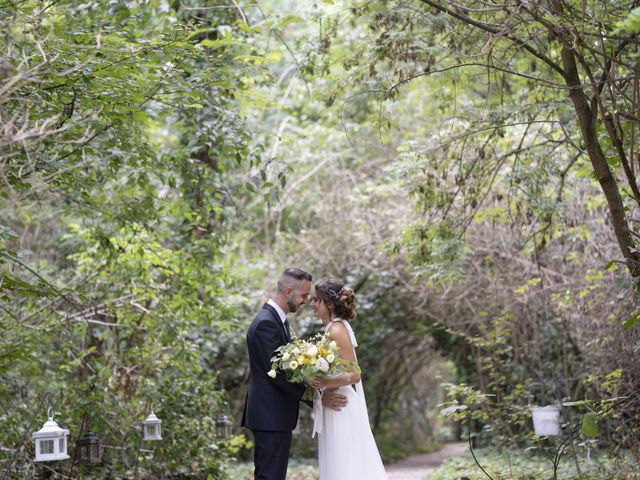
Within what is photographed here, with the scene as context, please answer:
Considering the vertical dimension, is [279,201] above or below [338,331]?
above

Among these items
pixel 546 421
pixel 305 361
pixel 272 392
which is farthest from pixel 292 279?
pixel 546 421

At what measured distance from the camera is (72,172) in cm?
545

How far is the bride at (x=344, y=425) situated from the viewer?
5633mm

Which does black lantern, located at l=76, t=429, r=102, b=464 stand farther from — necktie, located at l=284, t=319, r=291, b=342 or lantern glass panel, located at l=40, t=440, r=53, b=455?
necktie, located at l=284, t=319, r=291, b=342

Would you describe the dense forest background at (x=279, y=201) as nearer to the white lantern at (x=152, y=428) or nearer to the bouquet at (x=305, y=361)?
the white lantern at (x=152, y=428)

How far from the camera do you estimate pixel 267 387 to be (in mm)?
5426

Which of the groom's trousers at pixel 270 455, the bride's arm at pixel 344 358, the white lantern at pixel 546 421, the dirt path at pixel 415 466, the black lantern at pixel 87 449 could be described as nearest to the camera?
the groom's trousers at pixel 270 455

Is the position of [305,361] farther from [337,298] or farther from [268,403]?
[337,298]

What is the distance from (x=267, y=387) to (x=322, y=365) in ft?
1.77

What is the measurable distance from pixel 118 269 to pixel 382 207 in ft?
16.0

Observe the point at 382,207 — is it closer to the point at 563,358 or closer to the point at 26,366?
the point at 563,358

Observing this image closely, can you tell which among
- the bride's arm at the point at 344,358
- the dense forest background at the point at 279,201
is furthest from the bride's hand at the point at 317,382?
the dense forest background at the point at 279,201

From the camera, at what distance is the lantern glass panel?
608 centimetres

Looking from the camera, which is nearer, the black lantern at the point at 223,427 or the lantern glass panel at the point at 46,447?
the lantern glass panel at the point at 46,447
